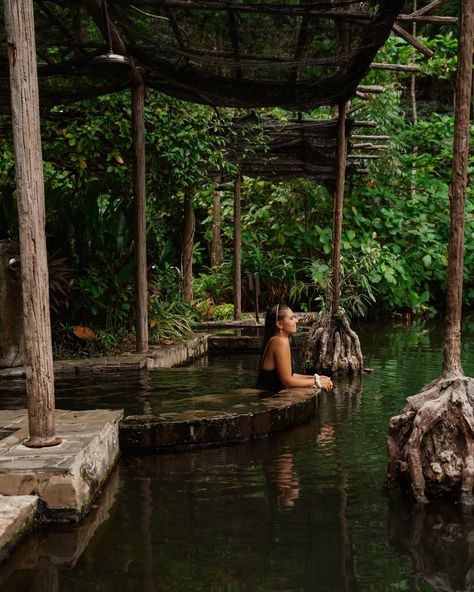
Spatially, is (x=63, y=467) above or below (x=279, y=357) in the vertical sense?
below

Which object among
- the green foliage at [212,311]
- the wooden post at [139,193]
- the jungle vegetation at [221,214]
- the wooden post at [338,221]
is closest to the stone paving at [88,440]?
the wooden post at [139,193]

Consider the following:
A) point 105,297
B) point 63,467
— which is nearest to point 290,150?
point 105,297

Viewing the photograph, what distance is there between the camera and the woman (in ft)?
23.8

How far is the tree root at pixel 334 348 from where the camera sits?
9812mm

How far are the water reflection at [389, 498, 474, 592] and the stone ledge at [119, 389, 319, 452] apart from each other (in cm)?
181

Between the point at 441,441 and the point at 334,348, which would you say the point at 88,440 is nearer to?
the point at 441,441

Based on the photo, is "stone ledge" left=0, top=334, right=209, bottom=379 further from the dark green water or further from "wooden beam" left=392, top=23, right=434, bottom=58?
"wooden beam" left=392, top=23, right=434, bottom=58

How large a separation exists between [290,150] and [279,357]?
21.1 feet

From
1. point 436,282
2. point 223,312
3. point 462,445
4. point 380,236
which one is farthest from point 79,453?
point 436,282

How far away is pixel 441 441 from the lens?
468 cm

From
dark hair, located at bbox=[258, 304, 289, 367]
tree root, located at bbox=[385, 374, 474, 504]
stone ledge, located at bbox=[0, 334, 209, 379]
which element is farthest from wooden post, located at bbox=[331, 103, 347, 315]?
tree root, located at bbox=[385, 374, 474, 504]

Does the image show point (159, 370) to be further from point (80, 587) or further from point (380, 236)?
point (380, 236)

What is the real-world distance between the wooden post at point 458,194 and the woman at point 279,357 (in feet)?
8.10

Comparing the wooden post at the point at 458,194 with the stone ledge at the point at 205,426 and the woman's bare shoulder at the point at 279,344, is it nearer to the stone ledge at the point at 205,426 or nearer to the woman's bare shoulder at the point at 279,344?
the stone ledge at the point at 205,426
